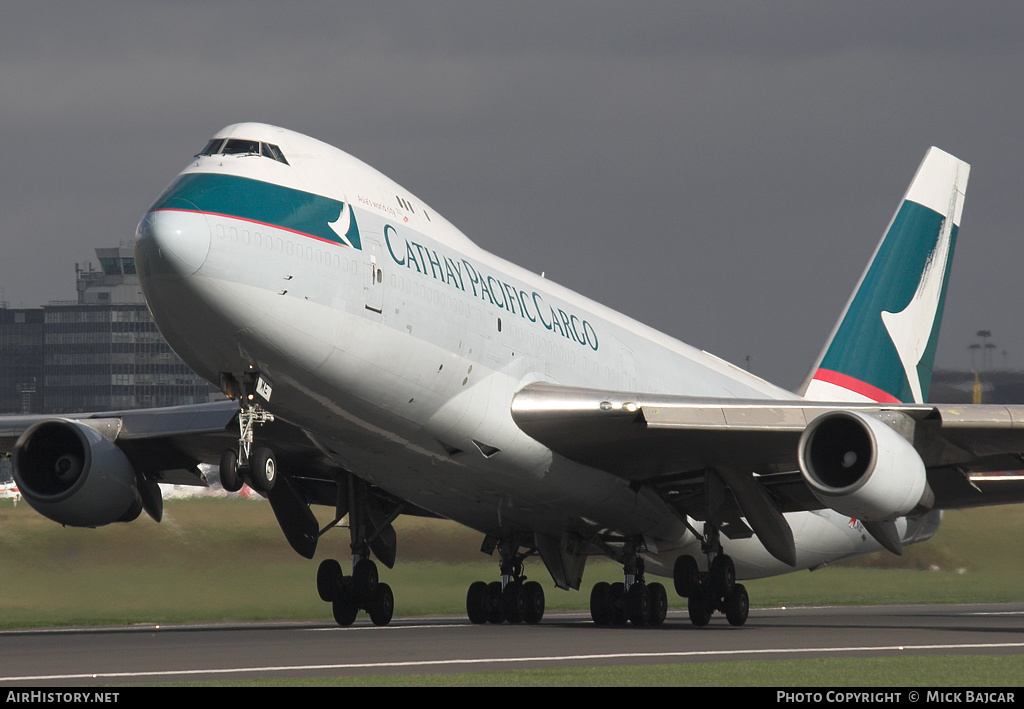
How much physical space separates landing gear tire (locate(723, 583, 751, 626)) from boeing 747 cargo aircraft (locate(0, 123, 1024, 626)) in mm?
39

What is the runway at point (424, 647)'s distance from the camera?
509 inches

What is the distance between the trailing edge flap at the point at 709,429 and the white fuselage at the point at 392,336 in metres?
0.40

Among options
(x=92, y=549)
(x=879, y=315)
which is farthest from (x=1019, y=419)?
(x=92, y=549)

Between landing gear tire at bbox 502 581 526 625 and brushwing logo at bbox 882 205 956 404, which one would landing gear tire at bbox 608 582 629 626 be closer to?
landing gear tire at bbox 502 581 526 625

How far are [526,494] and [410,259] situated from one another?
172 inches

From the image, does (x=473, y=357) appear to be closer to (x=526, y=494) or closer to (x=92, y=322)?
(x=526, y=494)

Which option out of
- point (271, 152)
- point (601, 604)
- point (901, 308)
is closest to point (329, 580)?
point (601, 604)

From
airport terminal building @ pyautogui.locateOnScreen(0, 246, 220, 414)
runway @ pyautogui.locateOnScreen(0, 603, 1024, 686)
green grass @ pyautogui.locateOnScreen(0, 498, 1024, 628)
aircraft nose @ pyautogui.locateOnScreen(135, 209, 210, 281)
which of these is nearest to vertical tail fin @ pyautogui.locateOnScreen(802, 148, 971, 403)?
green grass @ pyautogui.locateOnScreen(0, 498, 1024, 628)

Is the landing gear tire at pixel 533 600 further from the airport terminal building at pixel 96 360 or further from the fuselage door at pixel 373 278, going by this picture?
the airport terminal building at pixel 96 360

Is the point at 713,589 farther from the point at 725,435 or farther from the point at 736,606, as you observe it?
the point at 725,435

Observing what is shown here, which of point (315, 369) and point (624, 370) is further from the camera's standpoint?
point (624, 370)

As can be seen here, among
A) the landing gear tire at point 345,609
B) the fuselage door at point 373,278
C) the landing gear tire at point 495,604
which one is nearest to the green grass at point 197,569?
the landing gear tire at point 495,604

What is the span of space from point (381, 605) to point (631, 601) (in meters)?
3.89

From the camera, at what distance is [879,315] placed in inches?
1103
